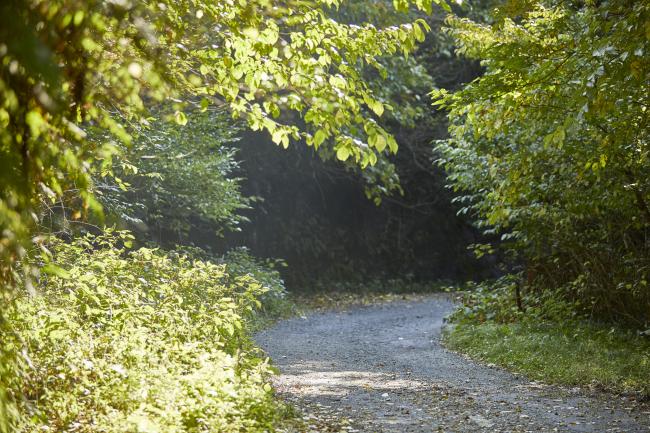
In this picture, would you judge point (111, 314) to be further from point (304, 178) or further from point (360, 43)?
point (304, 178)

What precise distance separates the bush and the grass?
13.1 feet

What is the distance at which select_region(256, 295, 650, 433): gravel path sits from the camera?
21.6 ft

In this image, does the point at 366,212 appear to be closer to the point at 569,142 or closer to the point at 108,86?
the point at 569,142

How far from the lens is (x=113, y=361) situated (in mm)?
5656

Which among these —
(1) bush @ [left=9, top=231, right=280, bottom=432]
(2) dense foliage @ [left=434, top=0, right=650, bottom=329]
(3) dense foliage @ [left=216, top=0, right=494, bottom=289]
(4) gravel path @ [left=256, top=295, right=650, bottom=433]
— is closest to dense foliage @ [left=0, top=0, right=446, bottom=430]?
(1) bush @ [left=9, top=231, right=280, bottom=432]

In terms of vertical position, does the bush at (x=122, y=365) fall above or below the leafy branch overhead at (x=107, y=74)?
below

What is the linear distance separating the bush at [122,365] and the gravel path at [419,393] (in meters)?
1.04

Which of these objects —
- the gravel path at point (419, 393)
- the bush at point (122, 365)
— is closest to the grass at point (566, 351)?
the gravel path at point (419, 393)

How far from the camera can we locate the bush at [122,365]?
5016 millimetres

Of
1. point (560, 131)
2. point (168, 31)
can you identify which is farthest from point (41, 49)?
point (560, 131)

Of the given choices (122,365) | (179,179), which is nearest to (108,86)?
(122,365)

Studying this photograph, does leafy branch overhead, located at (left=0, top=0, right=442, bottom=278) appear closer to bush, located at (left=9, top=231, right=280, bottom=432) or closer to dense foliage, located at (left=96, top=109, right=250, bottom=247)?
bush, located at (left=9, top=231, right=280, bottom=432)

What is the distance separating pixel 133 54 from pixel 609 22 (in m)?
4.08

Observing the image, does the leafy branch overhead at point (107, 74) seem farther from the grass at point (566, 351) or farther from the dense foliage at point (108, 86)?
the grass at point (566, 351)
